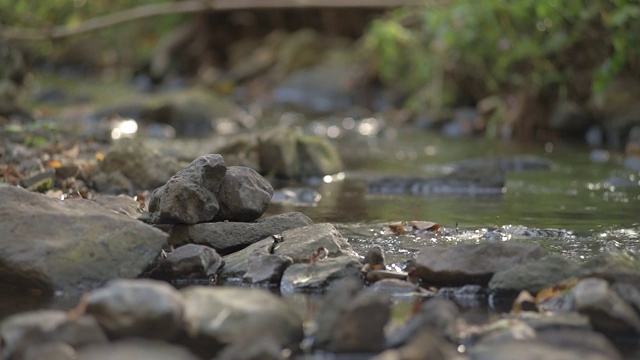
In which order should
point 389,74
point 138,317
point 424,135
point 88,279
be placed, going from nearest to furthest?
point 138,317 → point 88,279 → point 424,135 → point 389,74

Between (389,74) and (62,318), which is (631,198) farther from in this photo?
(389,74)

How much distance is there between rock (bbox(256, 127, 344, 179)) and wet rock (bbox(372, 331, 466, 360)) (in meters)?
5.09

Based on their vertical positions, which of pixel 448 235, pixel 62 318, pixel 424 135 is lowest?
pixel 424 135

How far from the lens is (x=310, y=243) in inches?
184

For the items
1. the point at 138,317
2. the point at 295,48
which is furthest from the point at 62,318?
the point at 295,48

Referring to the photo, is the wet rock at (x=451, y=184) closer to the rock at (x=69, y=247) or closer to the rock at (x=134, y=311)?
the rock at (x=69, y=247)

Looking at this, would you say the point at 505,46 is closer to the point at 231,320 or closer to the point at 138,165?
the point at 138,165

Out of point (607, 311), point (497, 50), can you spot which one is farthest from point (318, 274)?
point (497, 50)

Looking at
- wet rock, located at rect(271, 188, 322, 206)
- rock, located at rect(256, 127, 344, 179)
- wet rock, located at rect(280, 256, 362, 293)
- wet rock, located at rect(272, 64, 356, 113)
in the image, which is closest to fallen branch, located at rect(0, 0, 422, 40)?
wet rock, located at rect(272, 64, 356, 113)

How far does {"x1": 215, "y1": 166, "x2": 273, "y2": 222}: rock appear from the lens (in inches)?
200

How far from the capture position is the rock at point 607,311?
140 inches

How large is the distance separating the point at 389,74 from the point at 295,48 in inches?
169

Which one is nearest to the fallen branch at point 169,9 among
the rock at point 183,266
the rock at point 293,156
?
the rock at point 293,156

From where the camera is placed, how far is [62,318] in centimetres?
321
